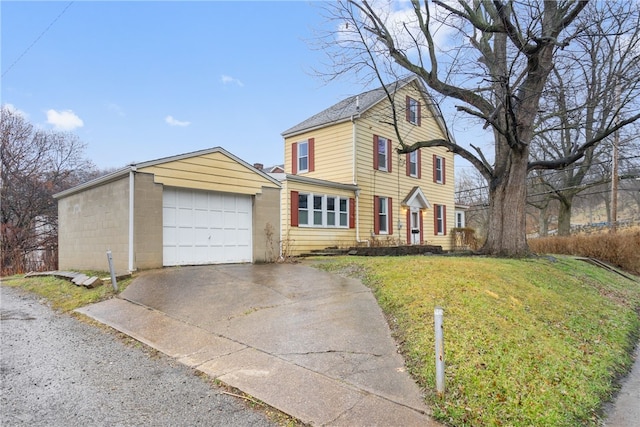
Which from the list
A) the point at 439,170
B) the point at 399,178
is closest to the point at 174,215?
the point at 399,178

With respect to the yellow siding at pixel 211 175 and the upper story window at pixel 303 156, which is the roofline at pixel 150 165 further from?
the upper story window at pixel 303 156

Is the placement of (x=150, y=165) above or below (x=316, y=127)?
below

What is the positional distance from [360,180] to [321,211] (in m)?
2.55

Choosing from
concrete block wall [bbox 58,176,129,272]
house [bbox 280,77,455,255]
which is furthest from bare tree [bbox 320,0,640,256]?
concrete block wall [bbox 58,176,129,272]

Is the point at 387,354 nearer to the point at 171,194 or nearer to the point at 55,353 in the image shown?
the point at 55,353

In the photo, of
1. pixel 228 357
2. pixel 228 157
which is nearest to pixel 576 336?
pixel 228 357

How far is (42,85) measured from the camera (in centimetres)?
1520

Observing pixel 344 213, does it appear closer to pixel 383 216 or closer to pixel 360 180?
pixel 360 180

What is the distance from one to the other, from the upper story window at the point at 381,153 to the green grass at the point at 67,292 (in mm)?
11678

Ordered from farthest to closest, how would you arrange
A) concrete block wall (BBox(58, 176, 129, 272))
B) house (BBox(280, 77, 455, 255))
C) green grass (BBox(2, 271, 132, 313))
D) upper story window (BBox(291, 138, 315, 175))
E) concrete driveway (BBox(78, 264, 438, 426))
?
upper story window (BBox(291, 138, 315, 175)) → house (BBox(280, 77, 455, 255)) → concrete block wall (BBox(58, 176, 129, 272)) → green grass (BBox(2, 271, 132, 313)) → concrete driveway (BBox(78, 264, 438, 426))

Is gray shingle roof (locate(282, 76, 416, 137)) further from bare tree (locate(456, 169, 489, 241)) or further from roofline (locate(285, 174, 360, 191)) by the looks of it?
bare tree (locate(456, 169, 489, 241))

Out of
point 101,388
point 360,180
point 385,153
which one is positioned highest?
point 385,153

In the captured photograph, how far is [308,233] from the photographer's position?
14.4 meters

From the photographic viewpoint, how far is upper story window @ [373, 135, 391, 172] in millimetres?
17203
